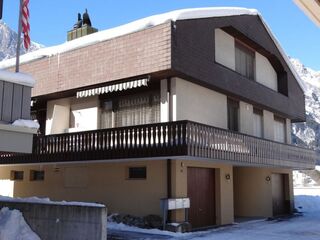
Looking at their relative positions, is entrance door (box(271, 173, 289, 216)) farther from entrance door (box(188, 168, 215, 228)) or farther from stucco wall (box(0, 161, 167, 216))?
stucco wall (box(0, 161, 167, 216))

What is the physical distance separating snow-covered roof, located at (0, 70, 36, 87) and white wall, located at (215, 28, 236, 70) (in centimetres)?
1366

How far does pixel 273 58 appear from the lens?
2609cm

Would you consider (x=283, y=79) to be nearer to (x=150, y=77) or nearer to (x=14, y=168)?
(x=150, y=77)

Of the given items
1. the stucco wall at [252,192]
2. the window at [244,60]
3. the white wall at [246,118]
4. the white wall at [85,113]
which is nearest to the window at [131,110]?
the white wall at [85,113]

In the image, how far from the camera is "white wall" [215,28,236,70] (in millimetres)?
20781

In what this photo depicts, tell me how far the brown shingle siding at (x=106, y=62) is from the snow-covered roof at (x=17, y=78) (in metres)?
8.87

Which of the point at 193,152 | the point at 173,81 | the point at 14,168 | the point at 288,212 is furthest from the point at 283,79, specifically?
the point at 14,168

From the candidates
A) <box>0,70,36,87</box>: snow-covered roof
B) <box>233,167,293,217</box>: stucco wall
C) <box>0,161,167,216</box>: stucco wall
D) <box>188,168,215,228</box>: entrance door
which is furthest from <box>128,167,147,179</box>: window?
<box>0,70,36,87</box>: snow-covered roof

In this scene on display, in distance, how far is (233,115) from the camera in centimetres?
2192

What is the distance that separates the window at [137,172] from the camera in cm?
1800

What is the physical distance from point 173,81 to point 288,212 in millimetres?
13479

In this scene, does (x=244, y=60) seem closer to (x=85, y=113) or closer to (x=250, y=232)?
(x=85, y=113)

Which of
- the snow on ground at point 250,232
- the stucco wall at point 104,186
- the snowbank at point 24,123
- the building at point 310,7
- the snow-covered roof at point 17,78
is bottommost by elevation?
the snow on ground at point 250,232

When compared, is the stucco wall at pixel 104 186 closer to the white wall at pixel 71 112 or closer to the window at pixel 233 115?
the white wall at pixel 71 112
